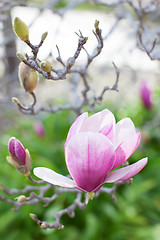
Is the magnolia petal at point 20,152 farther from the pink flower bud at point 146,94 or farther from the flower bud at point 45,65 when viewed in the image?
the pink flower bud at point 146,94

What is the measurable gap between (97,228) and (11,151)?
1429 millimetres

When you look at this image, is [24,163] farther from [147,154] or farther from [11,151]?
[147,154]

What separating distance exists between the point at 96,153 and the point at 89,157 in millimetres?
16

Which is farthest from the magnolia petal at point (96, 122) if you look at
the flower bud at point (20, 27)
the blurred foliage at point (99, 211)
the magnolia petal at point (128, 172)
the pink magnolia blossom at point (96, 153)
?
the blurred foliage at point (99, 211)

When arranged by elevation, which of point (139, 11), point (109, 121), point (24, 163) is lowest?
point (24, 163)

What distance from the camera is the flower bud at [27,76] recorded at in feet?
2.58

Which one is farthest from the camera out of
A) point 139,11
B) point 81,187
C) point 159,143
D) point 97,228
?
point 159,143

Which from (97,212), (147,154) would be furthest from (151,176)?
(97,212)

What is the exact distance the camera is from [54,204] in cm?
216

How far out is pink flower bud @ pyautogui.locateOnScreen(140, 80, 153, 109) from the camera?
8.95 feet

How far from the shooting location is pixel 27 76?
80 centimetres

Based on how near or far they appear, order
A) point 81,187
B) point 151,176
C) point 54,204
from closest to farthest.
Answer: point 81,187 < point 54,204 < point 151,176

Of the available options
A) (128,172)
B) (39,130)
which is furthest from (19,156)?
(39,130)

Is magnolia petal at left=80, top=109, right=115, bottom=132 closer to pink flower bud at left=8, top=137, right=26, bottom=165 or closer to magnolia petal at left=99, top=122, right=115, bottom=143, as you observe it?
magnolia petal at left=99, top=122, right=115, bottom=143
